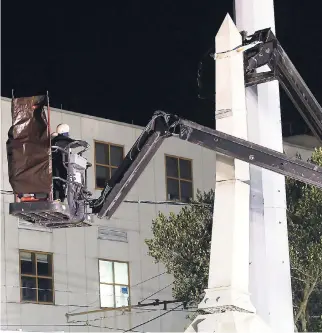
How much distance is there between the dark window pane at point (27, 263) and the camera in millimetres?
30266

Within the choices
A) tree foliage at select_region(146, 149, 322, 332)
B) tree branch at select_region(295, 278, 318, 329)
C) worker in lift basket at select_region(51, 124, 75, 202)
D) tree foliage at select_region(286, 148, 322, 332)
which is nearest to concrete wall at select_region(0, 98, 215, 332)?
tree foliage at select_region(146, 149, 322, 332)

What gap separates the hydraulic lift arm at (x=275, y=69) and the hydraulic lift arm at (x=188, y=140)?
1.38m

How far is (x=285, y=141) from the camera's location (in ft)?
131

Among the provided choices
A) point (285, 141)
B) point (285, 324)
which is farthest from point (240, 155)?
point (285, 141)

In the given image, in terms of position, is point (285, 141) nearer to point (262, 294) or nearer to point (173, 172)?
point (173, 172)

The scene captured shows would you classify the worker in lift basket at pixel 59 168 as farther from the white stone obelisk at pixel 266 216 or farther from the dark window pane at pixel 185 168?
the dark window pane at pixel 185 168

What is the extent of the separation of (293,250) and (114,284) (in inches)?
311

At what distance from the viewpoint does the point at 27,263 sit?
99.6 ft

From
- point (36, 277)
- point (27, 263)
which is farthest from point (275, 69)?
point (36, 277)

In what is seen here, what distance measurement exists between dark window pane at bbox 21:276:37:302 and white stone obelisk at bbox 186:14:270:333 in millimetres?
19199

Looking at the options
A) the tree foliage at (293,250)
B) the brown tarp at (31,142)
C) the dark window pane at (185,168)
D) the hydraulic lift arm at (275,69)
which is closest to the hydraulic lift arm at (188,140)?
the brown tarp at (31,142)

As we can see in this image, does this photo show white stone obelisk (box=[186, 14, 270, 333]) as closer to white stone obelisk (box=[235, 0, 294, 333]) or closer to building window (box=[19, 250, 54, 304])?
white stone obelisk (box=[235, 0, 294, 333])

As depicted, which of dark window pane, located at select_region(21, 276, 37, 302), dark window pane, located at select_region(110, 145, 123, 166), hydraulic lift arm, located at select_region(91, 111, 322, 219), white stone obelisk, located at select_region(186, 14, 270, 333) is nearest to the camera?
white stone obelisk, located at select_region(186, 14, 270, 333)

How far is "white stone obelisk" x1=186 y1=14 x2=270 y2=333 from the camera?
439 inches
